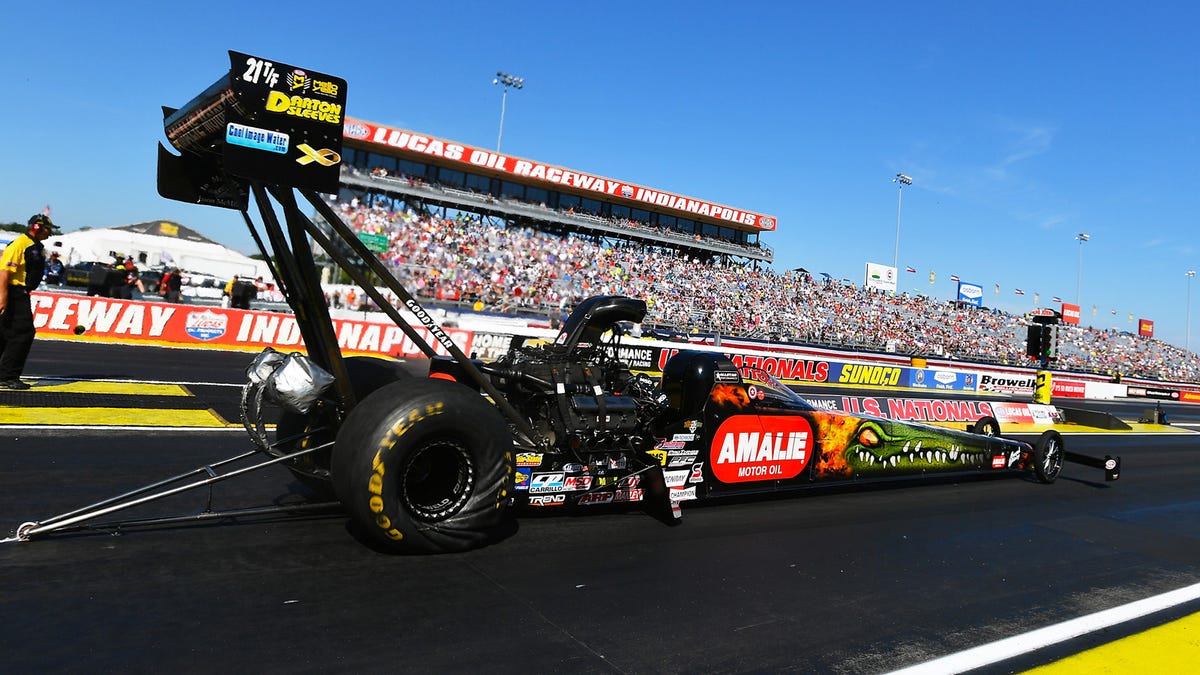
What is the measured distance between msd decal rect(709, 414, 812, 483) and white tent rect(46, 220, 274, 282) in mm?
48075

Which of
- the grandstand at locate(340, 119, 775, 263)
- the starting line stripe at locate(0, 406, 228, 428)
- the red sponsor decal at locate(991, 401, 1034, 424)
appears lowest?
the starting line stripe at locate(0, 406, 228, 428)

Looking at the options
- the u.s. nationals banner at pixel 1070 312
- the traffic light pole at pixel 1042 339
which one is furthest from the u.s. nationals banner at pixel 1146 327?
the traffic light pole at pixel 1042 339

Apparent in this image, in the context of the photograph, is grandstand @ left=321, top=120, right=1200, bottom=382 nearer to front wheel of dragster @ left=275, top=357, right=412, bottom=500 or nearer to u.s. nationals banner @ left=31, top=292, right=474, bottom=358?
u.s. nationals banner @ left=31, top=292, right=474, bottom=358

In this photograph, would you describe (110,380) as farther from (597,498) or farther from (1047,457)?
(1047,457)

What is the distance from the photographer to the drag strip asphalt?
341 cm

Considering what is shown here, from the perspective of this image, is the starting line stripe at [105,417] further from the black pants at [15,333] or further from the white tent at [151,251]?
the white tent at [151,251]

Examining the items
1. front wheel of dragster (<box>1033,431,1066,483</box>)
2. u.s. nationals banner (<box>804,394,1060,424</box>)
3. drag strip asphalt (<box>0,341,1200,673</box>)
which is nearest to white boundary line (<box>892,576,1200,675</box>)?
drag strip asphalt (<box>0,341,1200,673</box>)

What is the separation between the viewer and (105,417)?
26.9 ft

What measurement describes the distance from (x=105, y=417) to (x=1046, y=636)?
904 centimetres

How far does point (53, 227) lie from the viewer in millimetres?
8914

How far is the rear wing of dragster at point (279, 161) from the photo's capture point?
4.17 meters

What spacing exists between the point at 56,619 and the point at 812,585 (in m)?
Result: 4.26

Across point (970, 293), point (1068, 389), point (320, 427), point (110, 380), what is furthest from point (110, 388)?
point (970, 293)

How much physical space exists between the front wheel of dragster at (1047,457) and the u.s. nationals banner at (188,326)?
14.2m
